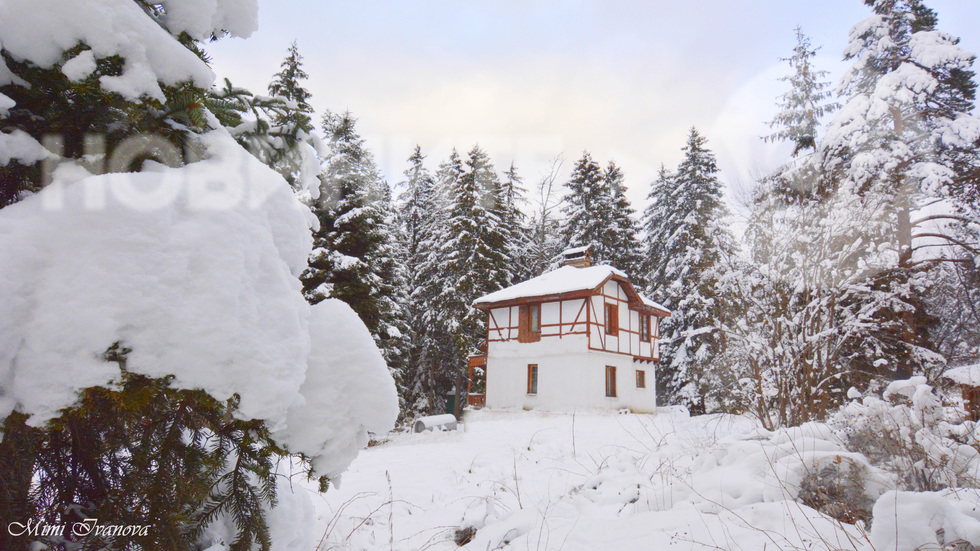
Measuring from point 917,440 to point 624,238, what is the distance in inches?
980

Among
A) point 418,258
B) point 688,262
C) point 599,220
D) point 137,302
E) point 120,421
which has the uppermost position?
point 599,220

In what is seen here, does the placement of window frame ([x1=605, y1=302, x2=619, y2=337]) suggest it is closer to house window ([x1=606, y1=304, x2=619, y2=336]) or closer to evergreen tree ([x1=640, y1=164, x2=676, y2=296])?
house window ([x1=606, y1=304, x2=619, y2=336])

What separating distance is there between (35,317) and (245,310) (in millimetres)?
519

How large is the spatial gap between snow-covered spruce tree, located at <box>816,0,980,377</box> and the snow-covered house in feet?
29.4

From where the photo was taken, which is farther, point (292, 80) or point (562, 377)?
point (562, 377)

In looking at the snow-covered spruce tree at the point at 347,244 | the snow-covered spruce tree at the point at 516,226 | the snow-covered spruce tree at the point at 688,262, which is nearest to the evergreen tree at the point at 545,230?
the snow-covered spruce tree at the point at 516,226

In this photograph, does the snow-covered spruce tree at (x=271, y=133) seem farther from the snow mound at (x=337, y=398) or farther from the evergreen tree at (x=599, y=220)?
the evergreen tree at (x=599, y=220)

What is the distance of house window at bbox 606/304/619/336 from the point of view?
68.9 feet

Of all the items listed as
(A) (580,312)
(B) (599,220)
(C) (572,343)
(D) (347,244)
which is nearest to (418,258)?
(B) (599,220)

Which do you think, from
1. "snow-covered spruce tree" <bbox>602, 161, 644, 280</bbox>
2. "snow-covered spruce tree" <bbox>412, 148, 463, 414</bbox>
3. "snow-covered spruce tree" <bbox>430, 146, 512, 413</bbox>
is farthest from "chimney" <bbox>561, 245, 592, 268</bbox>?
"snow-covered spruce tree" <bbox>412, 148, 463, 414</bbox>

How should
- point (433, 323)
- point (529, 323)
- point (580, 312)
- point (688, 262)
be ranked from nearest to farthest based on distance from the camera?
point (580, 312)
point (529, 323)
point (688, 262)
point (433, 323)

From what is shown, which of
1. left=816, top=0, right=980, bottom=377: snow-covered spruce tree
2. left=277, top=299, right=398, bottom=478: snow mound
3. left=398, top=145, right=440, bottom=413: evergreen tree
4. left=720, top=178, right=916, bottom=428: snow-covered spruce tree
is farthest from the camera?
left=398, top=145, right=440, bottom=413: evergreen tree

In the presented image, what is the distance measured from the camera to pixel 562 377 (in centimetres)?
2006

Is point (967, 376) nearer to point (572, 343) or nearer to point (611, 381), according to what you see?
point (572, 343)
